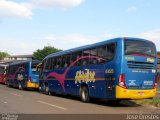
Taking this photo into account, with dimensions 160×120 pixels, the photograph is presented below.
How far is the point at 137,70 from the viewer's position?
656 inches

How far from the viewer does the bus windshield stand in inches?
653

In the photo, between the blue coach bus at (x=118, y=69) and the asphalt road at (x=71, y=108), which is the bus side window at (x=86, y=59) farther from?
the asphalt road at (x=71, y=108)

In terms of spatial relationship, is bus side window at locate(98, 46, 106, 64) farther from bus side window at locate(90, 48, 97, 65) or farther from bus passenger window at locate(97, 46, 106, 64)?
bus side window at locate(90, 48, 97, 65)

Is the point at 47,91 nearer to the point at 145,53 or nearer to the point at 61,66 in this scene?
the point at 61,66

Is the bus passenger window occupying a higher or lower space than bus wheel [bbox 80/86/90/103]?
higher

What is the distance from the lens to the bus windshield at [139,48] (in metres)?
16.6

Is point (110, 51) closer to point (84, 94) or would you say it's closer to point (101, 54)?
point (101, 54)

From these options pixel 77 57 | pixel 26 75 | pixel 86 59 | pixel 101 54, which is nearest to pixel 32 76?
pixel 26 75

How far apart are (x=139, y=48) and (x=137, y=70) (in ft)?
3.50

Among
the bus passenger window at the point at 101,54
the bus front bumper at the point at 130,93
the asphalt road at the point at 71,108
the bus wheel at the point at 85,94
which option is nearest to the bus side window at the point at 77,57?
the bus wheel at the point at 85,94

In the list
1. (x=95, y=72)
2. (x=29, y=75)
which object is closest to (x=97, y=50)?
(x=95, y=72)

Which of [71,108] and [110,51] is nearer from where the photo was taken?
[71,108]

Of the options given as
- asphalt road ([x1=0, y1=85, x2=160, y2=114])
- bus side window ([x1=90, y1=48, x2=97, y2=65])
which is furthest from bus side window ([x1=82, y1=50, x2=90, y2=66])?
asphalt road ([x1=0, y1=85, x2=160, y2=114])

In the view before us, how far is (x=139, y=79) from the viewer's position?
16.7 meters
